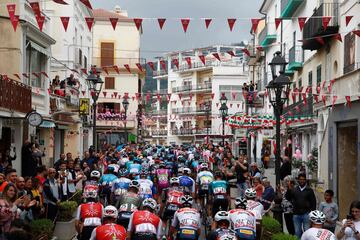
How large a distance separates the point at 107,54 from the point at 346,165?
44470 millimetres

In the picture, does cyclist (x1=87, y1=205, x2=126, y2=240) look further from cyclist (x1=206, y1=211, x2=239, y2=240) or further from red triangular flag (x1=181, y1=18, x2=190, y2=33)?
red triangular flag (x1=181, y1=18, x2=190, y2=33)

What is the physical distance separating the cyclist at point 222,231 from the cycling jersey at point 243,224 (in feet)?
2.85

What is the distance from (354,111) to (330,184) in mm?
3535

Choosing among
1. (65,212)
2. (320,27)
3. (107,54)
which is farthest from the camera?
(107,54)

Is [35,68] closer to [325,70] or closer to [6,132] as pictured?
[6,132]

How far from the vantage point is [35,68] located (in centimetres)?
2670

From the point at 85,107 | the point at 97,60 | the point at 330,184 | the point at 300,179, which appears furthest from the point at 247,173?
the point at 97,60

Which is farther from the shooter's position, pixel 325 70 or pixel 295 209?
pixel 325 70

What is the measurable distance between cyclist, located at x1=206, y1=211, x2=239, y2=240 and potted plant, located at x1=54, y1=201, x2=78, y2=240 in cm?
563

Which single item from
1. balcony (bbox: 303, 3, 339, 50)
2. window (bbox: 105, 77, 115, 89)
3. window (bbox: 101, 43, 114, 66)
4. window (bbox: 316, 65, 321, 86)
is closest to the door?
balcony (bbox: 303, 3, 339, 50)

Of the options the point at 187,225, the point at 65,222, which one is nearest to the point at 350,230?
the point at 187,225

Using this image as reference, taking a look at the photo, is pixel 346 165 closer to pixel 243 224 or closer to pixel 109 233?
pixel 243 224

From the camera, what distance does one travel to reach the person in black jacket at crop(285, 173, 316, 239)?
1306cm

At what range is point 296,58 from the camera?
33.4 meters
